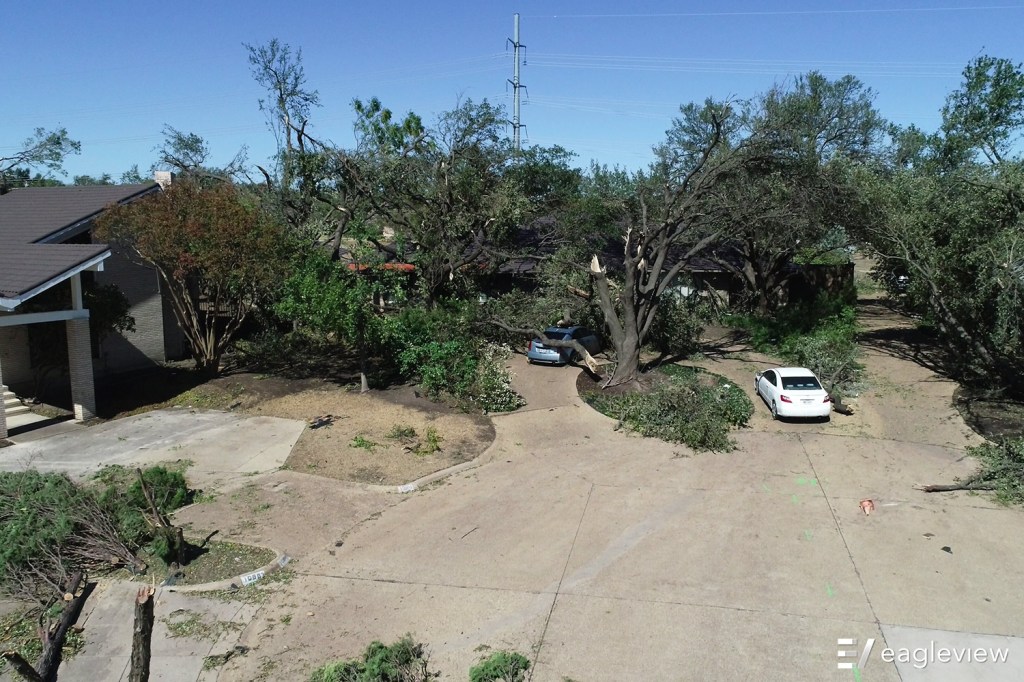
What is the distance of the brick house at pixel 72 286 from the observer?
17.2 meters

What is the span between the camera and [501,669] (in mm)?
7988

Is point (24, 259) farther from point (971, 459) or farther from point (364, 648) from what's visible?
point (971, 459)

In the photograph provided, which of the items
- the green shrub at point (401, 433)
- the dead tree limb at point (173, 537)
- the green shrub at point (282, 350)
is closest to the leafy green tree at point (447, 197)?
the green shrub at point (282, 350)

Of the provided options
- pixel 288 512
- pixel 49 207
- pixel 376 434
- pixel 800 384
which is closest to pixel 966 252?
pixel 800 384

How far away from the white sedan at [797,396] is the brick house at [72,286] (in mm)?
17743

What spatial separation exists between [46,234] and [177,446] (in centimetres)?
817

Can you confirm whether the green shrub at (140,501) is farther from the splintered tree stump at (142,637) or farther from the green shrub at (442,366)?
the green shrub at (442,366)

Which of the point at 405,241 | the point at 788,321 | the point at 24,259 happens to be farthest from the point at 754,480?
the point at 405,241

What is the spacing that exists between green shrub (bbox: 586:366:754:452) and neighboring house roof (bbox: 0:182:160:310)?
14042 millimetres

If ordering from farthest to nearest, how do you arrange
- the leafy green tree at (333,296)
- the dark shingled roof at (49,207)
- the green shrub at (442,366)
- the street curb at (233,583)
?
the green shrub at (442,366), the dark shingled roof at (49,207), the leafy green tree at (333,296), the street curb at (233,583)

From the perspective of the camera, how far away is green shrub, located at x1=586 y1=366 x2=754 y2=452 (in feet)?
56.5

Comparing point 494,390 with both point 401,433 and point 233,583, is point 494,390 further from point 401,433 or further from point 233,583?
point 233,583

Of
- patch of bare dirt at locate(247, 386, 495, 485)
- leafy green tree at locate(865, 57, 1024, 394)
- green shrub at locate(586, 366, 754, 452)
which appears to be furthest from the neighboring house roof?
leafy green tree at locate(865, 57, 1024, 394)

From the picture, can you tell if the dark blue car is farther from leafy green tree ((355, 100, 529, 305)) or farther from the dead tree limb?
the dead tree limb
